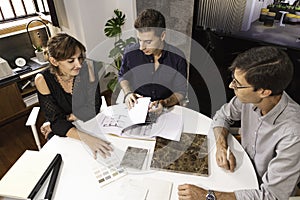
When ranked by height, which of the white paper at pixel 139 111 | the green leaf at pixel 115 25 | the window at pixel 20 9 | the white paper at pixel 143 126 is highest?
the window at pixel 20 9

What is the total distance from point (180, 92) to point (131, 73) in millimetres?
405

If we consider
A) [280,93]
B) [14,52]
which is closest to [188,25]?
[280,93]

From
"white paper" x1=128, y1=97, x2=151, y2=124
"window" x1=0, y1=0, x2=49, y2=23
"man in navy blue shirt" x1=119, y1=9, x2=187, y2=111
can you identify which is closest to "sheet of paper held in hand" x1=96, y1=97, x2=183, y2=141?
"white paper" x1=128, y1=97, x2=151, y2=124

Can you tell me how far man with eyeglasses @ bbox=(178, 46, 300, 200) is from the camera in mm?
940

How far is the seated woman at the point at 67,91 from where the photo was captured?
1298 millimetres

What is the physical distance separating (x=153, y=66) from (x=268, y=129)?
90cm

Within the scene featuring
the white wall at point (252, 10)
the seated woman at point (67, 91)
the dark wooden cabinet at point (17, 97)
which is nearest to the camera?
the seated woman at point (67, 91)

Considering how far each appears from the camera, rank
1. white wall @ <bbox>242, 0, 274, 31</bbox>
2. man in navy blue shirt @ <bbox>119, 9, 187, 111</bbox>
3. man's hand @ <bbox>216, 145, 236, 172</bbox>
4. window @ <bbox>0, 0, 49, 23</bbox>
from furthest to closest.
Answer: window @ <bbox>0, 0, 49, 23</bbox> → white wall @ <bbox>242, 0, 274, 31</bbox> → man in navy blue shirt @ <bbox>119, 9, 187, 111</bbox> → man's hand @ <bbox>216, 145, 236, 172</bbox>

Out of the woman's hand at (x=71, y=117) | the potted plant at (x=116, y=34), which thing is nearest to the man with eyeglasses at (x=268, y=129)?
the woman's hand at (x=71, y=117)

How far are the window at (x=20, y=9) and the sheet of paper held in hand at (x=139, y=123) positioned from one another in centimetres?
157

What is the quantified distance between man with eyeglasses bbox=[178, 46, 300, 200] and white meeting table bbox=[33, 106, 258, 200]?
41 millimetres

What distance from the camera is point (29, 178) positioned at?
3.36ft

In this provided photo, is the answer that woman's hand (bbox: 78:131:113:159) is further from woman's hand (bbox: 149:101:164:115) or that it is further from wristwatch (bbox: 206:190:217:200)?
wristwatch (bbox: 206:190:217:200)

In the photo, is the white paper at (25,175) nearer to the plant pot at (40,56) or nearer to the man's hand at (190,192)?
the man's hand at (190,192)
